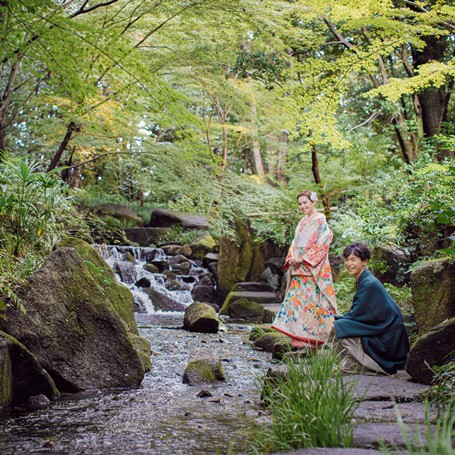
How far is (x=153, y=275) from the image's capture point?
1504 centimetres

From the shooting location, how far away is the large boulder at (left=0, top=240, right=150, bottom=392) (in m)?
4.96

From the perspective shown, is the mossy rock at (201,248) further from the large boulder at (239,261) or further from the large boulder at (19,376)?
the large boulder at (19,376)

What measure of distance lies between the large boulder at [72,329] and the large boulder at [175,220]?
14.5 meters

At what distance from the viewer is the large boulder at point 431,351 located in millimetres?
3904

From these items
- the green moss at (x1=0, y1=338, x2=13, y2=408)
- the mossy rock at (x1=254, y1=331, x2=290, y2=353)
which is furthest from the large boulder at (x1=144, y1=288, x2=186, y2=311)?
the green moss at (x1=0, y1=338, x2=13, y2=408)

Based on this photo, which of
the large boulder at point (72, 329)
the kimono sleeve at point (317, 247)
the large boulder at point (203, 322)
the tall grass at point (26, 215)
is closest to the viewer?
the large boulder at point (72, 329)

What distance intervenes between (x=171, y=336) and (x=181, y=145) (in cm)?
335

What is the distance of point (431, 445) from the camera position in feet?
6.33

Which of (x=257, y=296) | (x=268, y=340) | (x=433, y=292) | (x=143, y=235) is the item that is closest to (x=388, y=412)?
(x=433, y=292)

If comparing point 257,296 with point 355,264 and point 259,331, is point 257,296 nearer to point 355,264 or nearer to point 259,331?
point 259,331

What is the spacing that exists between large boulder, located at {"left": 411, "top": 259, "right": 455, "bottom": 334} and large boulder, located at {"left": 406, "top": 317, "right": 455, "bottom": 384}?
0.91m

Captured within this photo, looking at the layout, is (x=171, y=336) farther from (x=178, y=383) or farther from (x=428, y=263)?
(x=428, y=263)

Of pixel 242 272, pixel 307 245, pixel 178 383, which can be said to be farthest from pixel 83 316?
pixel 242 272

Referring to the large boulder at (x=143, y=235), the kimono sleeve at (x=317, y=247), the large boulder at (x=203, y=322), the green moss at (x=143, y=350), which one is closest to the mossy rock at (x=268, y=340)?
the kimono sleeve at (x=317, y=247)
